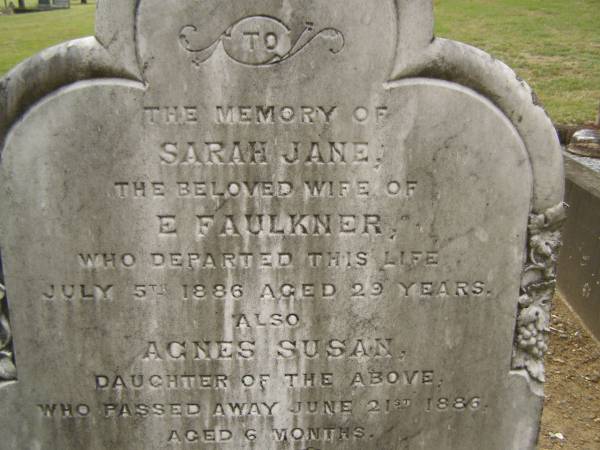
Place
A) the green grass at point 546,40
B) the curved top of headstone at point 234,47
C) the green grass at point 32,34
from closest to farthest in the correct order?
1. the curved top of headstone at point 234,47
2. the green grass at point 546,40
3. the green grass at point 32,34

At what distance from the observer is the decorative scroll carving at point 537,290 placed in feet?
8.47

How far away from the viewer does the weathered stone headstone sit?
231 centimetres

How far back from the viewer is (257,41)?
2256 mm

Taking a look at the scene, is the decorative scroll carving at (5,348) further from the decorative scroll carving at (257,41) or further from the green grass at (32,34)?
the green grass at (32,34)

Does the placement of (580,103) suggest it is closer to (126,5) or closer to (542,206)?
(542,206)

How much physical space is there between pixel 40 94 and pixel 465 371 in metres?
2.32

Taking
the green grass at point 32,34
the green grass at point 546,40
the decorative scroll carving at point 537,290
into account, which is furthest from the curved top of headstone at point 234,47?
the green grass at point 32,34

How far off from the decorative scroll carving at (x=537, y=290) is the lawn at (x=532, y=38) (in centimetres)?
846

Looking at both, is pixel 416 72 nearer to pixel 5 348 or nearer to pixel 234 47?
pixel 234 47

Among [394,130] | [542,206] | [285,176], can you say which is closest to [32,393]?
[285,176]

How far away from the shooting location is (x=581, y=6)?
2209cm

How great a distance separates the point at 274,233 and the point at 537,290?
1.31 m

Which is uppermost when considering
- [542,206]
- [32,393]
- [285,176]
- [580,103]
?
[285,176]

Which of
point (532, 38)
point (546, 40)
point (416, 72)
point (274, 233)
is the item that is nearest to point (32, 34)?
point (532, 38)
